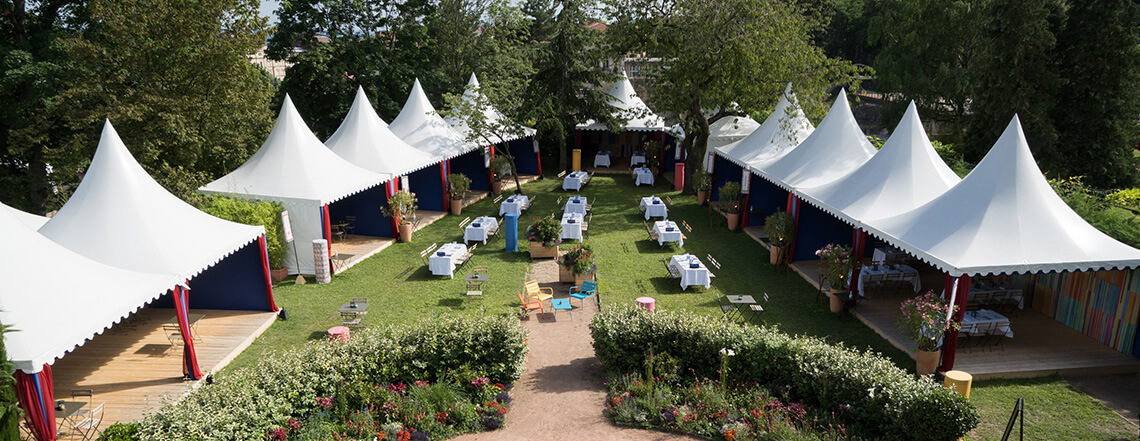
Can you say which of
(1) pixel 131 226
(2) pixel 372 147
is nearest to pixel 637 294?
(1) pixel 131 226

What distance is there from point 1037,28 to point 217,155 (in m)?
24.3

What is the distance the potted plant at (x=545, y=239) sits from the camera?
617 inches

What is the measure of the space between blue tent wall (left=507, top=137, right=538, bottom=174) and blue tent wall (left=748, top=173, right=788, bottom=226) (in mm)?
11273

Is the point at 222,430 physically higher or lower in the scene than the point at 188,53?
lower

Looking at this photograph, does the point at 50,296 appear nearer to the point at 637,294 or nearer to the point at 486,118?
the point at 637,294

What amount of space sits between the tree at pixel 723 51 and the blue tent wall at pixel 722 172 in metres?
1.23

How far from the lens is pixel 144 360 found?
10375 mm

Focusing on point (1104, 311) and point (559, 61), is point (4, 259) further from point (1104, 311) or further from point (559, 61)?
point (559, 61)

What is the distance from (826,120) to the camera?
16062 millimetres

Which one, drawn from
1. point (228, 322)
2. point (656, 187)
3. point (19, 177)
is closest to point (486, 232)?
point (228, 322)

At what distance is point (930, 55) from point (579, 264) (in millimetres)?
23908

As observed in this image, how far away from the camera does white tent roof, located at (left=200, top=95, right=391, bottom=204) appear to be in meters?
14.4

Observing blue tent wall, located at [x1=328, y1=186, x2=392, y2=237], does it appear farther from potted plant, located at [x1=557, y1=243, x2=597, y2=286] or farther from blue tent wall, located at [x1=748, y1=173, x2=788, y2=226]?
blue tent wall, located at [x1=748, y1=173, x2=788, y2=226]

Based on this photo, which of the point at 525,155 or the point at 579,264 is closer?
the point at 579,264
